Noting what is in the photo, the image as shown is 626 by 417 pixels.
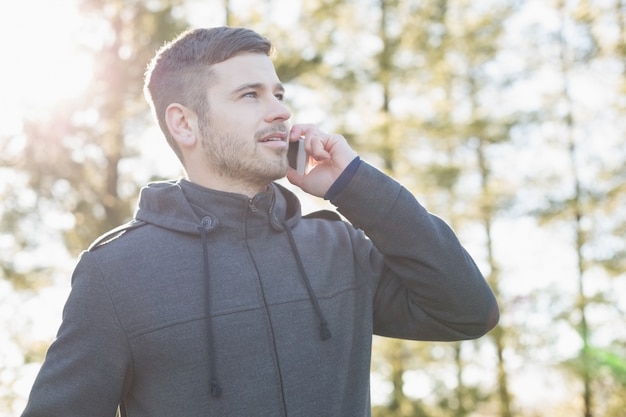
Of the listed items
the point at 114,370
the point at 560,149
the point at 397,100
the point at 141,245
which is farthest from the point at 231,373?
the point at 560,149

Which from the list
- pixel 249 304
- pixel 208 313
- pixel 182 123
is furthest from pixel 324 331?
pixel 182 123

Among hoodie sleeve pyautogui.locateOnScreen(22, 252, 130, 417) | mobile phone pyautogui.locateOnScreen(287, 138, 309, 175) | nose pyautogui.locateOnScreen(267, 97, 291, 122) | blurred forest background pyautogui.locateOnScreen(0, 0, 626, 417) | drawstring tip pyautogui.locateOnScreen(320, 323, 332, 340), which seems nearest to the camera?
hoodie sleeve pyautogui.locateOnScreen(22, 252, 130, 417)

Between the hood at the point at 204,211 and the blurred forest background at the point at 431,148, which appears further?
the blurred forest background at the point at 431,148

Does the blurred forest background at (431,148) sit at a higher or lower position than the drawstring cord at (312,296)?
lower

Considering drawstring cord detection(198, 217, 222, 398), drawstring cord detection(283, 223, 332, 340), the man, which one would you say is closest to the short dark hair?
the man

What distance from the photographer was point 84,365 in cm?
192

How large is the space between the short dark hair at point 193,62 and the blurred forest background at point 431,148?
628 centimetres

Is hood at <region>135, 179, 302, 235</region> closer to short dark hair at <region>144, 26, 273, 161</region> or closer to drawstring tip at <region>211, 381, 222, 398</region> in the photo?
short dark hair at <region>144, 26, 273, 161</region>

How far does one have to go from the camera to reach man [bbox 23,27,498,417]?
1971 mm

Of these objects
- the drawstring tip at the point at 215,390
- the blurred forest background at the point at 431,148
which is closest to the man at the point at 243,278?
the drawstring tip at the point at 215,390

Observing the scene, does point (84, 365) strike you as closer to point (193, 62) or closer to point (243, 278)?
point (243, 278)

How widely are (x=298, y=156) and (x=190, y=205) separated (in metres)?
0.38

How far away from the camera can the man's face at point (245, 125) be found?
220cm

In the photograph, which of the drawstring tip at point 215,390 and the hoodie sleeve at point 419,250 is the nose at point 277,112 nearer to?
the hoodie sleeve at point 419,250
